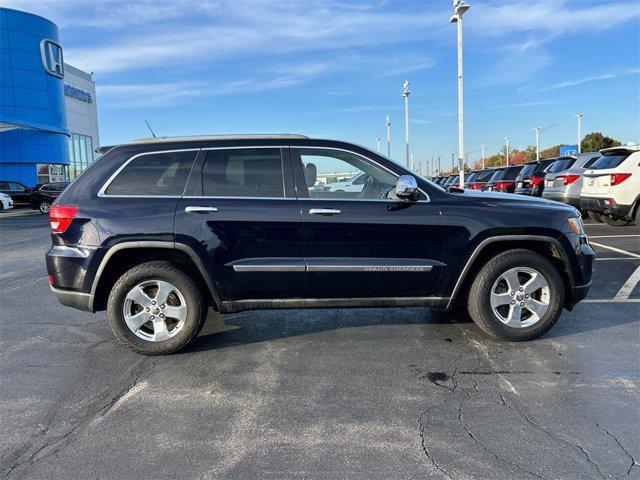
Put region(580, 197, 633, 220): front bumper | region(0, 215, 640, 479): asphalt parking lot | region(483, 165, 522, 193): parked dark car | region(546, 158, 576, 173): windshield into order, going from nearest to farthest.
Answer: region(0, 215, 640, 479): asphalt parking lot
region(580, 197, 633, 220): front bumper
region(546, 158, 576, 173): windshield
region(483, 165, 522, 193): parked dark car

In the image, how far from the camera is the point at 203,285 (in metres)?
4.32

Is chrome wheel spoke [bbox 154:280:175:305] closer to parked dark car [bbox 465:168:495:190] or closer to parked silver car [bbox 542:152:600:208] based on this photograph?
parked silver car [bbox 542:152:600:208]

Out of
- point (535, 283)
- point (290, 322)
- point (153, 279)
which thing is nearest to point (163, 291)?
point (153, 279)

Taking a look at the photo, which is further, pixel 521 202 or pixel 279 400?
pixel 521 202

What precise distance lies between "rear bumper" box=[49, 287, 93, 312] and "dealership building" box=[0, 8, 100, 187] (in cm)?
3145

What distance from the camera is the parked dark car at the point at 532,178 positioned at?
51.4ft

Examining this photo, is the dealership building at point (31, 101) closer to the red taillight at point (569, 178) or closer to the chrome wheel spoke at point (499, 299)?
the red taillight at point (569, 178)

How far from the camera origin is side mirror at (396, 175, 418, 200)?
4.04m

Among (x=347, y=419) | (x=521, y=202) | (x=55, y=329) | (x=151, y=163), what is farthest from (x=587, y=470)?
(x=55, y=329)

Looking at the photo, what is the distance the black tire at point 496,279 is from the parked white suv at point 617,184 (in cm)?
743

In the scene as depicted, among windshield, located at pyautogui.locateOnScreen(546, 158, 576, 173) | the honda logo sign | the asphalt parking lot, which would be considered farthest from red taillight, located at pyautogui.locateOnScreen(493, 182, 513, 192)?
the honda logo sign

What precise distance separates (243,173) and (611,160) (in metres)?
9.85

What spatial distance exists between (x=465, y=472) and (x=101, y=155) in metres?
3.88

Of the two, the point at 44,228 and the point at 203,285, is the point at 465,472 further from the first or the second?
the point at 44,228
